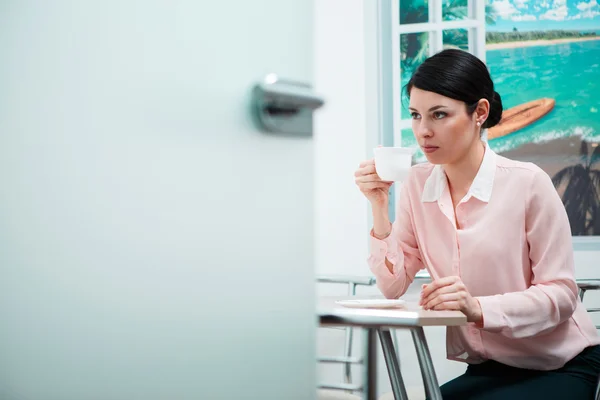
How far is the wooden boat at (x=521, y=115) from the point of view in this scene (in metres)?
3.16

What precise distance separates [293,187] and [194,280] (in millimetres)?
141

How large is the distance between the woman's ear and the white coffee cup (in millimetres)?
374

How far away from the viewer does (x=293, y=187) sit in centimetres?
72

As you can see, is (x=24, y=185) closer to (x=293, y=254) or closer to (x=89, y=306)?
(x=89, y=306)

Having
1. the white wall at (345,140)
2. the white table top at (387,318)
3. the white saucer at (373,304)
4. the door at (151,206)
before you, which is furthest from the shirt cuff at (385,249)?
the white wall at (345,140)

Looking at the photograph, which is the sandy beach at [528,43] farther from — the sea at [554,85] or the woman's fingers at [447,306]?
the woman's fingers at [447,306]

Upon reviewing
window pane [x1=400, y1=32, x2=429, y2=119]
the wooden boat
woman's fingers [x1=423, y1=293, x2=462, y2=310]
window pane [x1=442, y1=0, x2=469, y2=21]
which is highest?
window pane [x1=442, y1=0, x2=469, y2=21]

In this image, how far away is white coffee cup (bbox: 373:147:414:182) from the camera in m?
1.55

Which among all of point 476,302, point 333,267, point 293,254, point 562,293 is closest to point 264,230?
point 293,254

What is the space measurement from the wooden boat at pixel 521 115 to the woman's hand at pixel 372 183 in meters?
1.60

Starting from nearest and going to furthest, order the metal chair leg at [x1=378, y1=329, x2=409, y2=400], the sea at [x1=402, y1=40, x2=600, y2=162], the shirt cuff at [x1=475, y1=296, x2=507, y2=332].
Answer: the shirt cuff at [x1=475, y1=296, x2=507, y2=332]
the metal chair leg at [x1=378, y1=329, x2=409, y2=400]
the sea at [x1=402, y1=40, x2=600, y2=162]

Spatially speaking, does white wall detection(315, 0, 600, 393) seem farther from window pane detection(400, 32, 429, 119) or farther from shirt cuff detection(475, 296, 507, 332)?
shirt cuff detection(475, 296, 507, 332)

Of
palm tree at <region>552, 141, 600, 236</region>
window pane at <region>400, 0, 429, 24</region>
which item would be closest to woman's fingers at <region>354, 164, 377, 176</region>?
palm tree at <region>552, 141, 600, 236</region>

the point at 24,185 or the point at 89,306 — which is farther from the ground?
the point at 24,185
